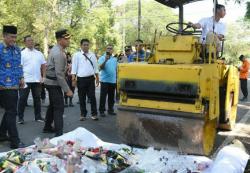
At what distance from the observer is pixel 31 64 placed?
30.1 feet

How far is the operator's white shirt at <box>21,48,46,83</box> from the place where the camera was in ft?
29.5

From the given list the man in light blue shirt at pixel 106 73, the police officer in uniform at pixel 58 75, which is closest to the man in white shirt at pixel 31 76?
the man in light blue shirt at pixel 106 73

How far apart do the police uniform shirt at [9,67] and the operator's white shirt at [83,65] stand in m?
2.62

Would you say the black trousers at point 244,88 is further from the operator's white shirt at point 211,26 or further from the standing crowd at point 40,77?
the operator's white shirt at point 211,26

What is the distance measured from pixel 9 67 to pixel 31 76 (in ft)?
7.84

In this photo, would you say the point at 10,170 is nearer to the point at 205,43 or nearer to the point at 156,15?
the point at 205,43

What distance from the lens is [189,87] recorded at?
5.96 meters

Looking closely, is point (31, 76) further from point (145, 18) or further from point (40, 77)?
point (145, 18)

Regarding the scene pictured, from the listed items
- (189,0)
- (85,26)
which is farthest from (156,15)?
(189,0)

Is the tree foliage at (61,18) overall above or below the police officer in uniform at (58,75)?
above

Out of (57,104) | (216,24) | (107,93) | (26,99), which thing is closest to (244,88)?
(107,93)

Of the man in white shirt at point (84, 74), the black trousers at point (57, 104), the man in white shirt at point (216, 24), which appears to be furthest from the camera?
the man in white shirt at point (84, 74)

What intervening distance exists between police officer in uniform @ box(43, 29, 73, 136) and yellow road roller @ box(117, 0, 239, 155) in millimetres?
1086

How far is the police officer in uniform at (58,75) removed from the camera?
7.04 metres
